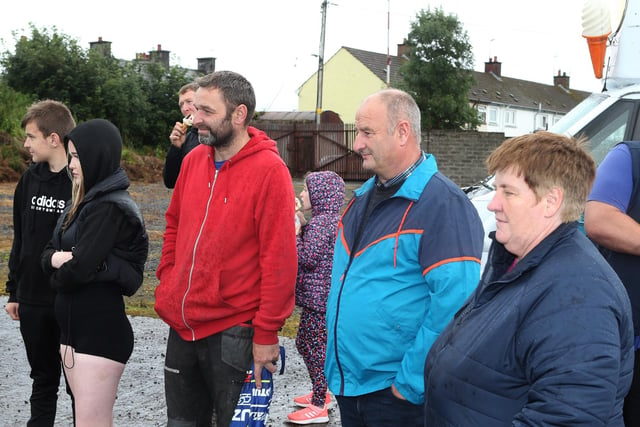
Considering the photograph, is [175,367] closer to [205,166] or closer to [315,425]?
[205,166]

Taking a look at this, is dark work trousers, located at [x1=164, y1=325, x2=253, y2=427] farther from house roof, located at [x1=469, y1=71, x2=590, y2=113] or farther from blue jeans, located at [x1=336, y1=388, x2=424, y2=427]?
house roof, located at [x1=469, y1=71, x2=590, y2=113]

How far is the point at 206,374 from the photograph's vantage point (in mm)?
3668

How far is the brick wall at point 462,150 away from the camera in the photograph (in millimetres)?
26469

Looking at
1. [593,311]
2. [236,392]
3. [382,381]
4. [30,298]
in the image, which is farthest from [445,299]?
[30,298]

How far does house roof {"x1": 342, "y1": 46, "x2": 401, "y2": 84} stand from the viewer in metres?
56.8

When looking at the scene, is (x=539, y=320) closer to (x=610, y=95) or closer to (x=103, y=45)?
(x=610, y=95)

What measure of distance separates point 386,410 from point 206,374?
3.27 ft

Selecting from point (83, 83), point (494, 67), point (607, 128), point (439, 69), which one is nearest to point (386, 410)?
point (607, 128)

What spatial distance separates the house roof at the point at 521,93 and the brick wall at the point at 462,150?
33.8 meters

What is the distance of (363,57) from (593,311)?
189 feet

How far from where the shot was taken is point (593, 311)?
205 cm

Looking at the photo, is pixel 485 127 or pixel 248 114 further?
pixel 485 127

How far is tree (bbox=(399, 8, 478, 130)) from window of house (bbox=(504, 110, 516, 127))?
23.6 meters

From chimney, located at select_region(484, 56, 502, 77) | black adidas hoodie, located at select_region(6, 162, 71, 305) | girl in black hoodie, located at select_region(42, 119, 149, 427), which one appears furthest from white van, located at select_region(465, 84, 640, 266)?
chimney, located at select_region(484, 56, 502, 77)
